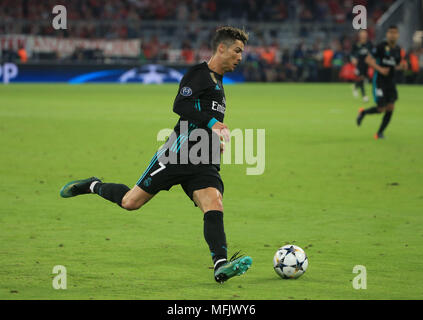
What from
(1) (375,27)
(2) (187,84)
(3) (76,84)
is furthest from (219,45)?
(1) (375,27)

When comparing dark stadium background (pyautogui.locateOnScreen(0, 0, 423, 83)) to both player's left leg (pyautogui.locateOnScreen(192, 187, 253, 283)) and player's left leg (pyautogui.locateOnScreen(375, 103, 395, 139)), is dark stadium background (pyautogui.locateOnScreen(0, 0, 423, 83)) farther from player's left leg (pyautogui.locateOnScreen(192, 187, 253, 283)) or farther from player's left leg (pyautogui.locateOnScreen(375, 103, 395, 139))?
player's left leg (pyautogui.locateOnScreen(192, 187, 253, 283))

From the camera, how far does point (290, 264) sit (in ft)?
20.8

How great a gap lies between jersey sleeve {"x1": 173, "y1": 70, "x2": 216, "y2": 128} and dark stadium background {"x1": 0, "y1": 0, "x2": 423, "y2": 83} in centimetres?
3405

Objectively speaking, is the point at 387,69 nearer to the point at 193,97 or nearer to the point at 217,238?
the point at 193,97

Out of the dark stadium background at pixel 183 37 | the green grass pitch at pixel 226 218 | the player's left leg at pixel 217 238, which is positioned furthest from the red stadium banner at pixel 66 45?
the player's left leg at pixel 217 238

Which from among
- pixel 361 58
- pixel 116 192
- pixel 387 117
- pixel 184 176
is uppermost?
pixel 361 58

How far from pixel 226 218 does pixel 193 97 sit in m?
2.95

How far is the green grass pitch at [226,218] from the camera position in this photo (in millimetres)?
6184

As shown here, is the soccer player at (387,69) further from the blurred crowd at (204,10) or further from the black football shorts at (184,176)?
the blurred crowd at (204,10)

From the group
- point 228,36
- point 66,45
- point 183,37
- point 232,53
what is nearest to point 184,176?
point 232,53

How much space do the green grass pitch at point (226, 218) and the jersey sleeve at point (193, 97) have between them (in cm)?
126

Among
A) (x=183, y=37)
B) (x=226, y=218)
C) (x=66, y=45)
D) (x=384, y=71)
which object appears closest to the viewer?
(x=226, y=218)

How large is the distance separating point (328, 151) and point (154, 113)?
853 centimetres
